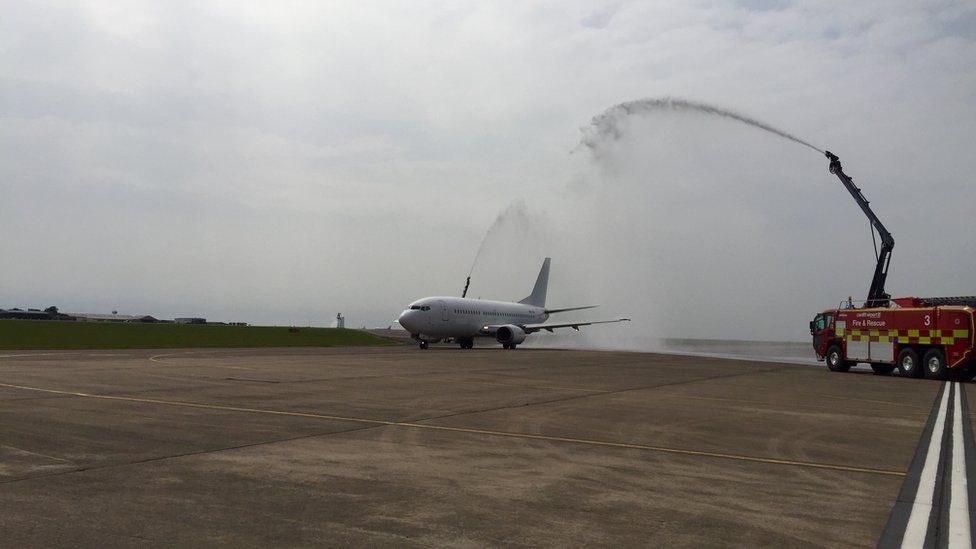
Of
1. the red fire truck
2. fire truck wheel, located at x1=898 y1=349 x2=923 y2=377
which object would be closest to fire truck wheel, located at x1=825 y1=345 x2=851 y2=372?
the red fire truck

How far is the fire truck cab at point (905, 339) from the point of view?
94.3 ft

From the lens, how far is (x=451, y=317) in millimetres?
50969

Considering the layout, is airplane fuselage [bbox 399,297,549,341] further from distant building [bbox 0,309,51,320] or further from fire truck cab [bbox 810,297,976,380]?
distant building [bbox 0,309,51,320]

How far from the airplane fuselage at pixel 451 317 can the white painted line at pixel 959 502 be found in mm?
38788

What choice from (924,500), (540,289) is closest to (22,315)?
(540,289)

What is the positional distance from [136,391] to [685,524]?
538 inches

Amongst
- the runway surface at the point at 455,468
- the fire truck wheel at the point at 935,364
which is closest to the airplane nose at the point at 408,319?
the fire truck wheel at the point at 935,364

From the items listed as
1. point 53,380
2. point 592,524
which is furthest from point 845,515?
point 53,380

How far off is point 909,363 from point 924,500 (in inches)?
1064

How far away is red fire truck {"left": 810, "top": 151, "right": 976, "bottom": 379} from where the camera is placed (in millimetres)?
28844

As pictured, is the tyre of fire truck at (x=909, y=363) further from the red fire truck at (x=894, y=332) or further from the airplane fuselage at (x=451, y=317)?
the airplane fuselage at (x=451, y=317)

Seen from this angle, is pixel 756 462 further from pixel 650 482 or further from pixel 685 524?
pixel 685 524

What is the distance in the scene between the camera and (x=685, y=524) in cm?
629

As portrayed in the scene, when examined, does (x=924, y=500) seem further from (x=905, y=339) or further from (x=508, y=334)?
(x=508, y=334)
